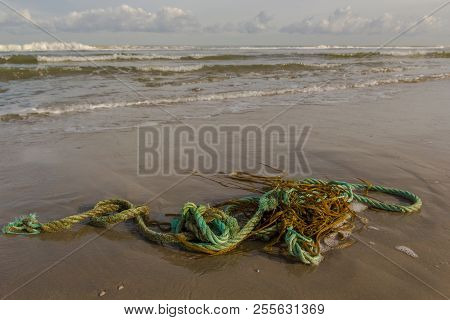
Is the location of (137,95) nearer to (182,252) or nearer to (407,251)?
(182,252)

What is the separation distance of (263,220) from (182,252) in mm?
667

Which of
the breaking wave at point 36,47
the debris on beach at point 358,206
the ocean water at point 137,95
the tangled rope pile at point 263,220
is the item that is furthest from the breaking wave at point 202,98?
the breaking wave at point 36,47

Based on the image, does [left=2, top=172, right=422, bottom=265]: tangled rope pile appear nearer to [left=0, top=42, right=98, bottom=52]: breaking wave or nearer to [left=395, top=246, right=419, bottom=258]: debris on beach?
[left=395, top=246, right=419, bottom=258]: debris on beach

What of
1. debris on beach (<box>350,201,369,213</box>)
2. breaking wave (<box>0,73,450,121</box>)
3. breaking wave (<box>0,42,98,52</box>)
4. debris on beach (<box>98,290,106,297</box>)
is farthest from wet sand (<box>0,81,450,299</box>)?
breaking wave (<box>0,42,98,52</box>)

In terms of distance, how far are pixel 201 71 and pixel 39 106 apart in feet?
31.3

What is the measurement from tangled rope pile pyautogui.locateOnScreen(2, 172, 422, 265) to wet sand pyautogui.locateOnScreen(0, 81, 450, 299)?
0.28ft

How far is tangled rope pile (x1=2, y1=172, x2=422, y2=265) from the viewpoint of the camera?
250 cm

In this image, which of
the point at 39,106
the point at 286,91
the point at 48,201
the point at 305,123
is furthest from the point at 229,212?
the point at 286,91

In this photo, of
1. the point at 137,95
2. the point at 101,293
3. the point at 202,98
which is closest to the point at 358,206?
the point at 101,293

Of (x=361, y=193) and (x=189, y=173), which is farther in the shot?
(x=189, y=173)

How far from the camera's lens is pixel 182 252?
2.55 meters

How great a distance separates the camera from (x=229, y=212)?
3037 mm

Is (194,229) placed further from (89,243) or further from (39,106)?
(39,106)
